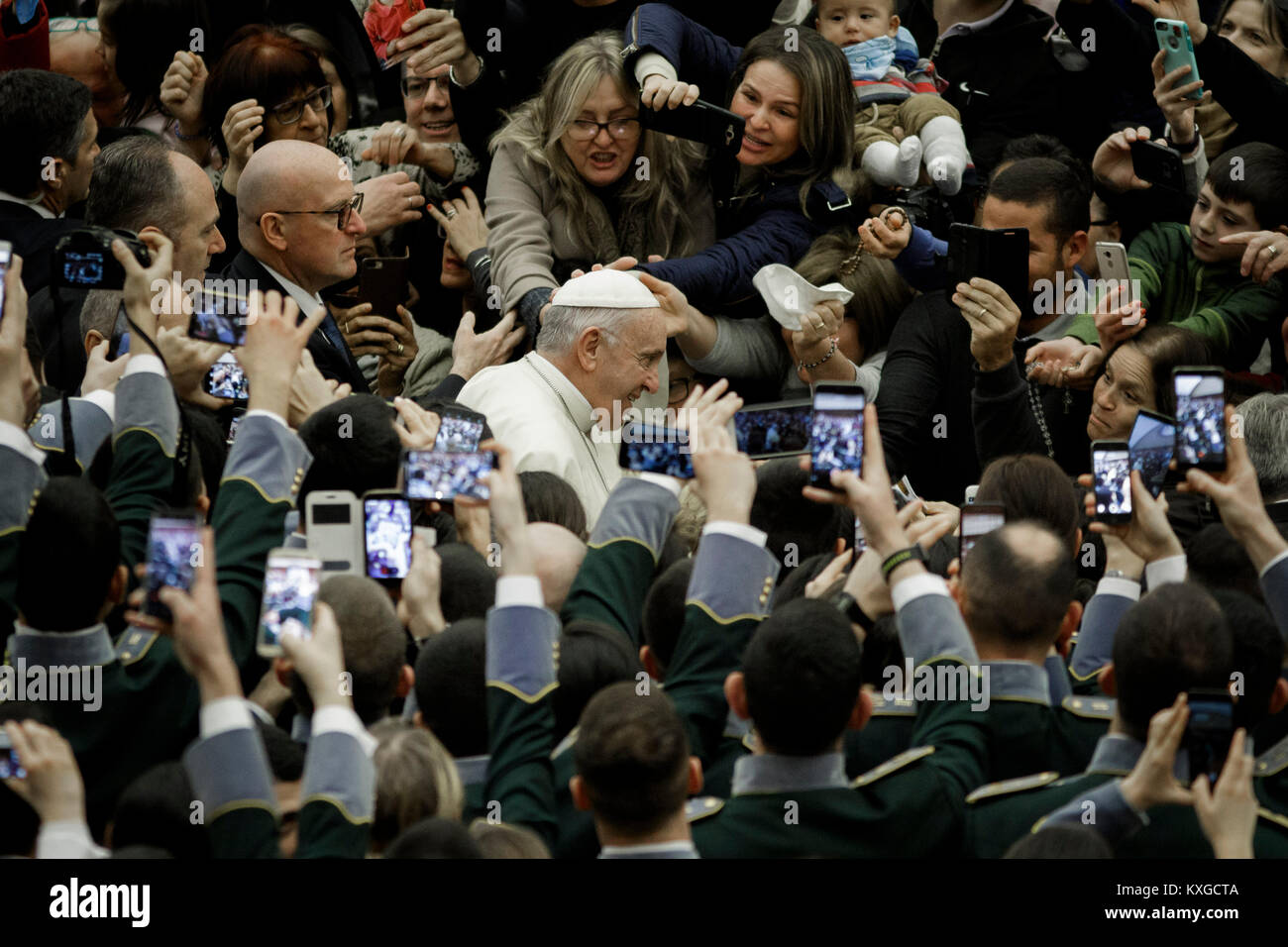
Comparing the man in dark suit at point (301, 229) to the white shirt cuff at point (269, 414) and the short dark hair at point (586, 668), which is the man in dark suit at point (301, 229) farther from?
the short dark hair at point (586, 668)

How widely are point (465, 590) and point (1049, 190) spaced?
267 cm

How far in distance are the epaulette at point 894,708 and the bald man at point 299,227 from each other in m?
2.31

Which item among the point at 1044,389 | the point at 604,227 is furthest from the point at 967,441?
the point at 604,227

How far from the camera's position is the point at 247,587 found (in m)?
3.49

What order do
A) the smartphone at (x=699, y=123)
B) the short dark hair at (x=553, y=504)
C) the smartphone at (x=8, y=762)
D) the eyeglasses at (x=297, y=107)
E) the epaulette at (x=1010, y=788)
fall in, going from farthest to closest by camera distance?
1. the eyeglasses at (x=297, y=107)
2. the smartphone at (x=699, y=123)
3. the short dark hair at (x=553, y=504)
4. the epaulette at (x=1010, y=788)
5. the smartphone at (x=8, y=762)

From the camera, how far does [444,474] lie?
381cm

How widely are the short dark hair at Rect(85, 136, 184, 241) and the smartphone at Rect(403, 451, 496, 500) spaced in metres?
1.65

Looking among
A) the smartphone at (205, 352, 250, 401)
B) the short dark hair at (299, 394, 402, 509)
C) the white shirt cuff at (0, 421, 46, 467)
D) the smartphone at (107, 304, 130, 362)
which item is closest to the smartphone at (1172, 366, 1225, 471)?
the short dark hair at (299, 394, 402, 509)

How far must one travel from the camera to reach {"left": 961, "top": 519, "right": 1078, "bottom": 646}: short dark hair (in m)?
3.49

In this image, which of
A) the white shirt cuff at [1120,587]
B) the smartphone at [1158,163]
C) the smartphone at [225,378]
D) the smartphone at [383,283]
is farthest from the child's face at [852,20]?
the white shirt cuff at [1120,587]

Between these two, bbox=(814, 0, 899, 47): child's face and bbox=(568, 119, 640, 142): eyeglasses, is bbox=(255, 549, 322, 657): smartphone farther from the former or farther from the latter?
bbox=(814, 0, 899, 47): child's face

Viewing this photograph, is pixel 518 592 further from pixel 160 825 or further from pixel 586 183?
pixel 586 183

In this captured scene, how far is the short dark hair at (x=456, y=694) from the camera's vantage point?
11.0 ft
